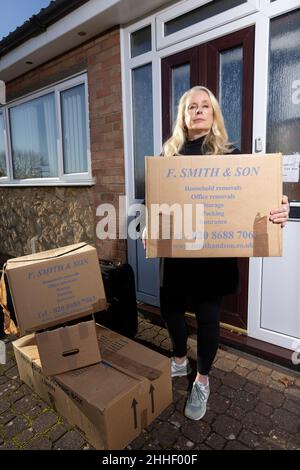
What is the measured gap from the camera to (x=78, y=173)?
3854 millimetres

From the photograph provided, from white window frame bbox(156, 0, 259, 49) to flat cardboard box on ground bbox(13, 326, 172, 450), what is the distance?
2.32 metres


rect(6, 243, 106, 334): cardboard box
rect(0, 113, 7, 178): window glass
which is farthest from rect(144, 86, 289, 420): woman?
rect(0, 113, 7, 178): window glass

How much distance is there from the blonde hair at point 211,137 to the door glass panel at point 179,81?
1038 mm

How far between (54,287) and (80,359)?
43cm

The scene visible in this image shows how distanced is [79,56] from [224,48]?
1.81 m

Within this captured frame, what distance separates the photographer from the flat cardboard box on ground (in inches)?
57.1

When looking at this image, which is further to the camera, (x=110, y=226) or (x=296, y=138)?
(x=110, y=226)

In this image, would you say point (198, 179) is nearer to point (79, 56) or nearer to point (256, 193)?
point (256, 193)

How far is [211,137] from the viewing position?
1.57 m

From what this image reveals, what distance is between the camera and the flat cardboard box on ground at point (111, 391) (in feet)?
4.76

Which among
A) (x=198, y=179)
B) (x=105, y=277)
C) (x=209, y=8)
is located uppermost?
(x=209, y=8)

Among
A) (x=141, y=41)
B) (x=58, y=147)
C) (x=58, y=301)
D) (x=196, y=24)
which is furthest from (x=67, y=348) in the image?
(x=58, y=147)

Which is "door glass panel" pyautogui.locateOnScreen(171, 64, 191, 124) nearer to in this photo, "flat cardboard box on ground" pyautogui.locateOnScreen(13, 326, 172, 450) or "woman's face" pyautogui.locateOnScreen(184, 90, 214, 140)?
"woman's face" pyautogui.locateOnScreen(184, 90, 214, 140)

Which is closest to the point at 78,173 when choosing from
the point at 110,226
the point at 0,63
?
the point at 110,226
